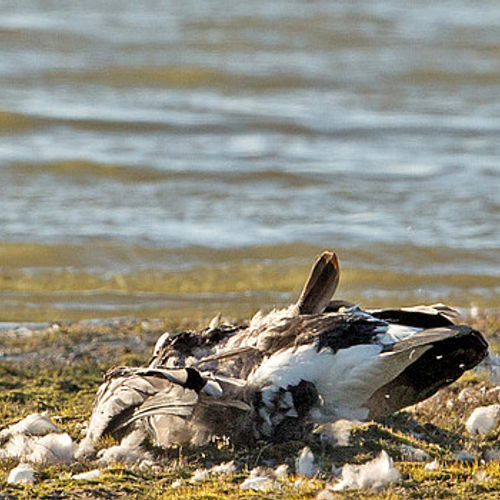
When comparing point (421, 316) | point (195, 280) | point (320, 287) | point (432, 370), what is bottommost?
point (195, 280)

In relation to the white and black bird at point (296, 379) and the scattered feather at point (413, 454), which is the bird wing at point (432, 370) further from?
the scattered feather at point (413, 454)

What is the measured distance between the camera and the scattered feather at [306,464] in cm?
397

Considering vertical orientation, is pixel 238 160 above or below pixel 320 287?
below

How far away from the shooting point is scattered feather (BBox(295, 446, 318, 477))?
397 cm

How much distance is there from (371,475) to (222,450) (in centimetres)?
64

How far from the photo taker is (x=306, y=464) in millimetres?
4012

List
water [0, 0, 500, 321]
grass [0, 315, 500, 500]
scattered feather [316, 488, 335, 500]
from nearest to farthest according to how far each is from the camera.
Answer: scattered feather [316, 488, 335, 500]
grass [0, 315, 500, 500]
water [0, 0, 500, 321]

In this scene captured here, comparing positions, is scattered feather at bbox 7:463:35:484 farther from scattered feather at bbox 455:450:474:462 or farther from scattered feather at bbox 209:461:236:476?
scattered feather at bbox 455:450:474:462

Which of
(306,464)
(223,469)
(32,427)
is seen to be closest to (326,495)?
(306,464)

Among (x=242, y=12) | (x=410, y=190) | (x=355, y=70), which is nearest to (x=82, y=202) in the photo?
(x=410, y=190)

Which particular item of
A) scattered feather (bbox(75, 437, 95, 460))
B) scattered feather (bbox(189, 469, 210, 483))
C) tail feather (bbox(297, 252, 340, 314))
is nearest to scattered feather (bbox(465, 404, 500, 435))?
tail feather (bbox(297, 252, 340, 314))

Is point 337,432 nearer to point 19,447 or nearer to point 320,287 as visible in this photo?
point 320,287

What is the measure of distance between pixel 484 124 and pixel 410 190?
4.20 metres

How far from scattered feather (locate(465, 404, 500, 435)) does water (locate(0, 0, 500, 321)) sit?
3365mm
